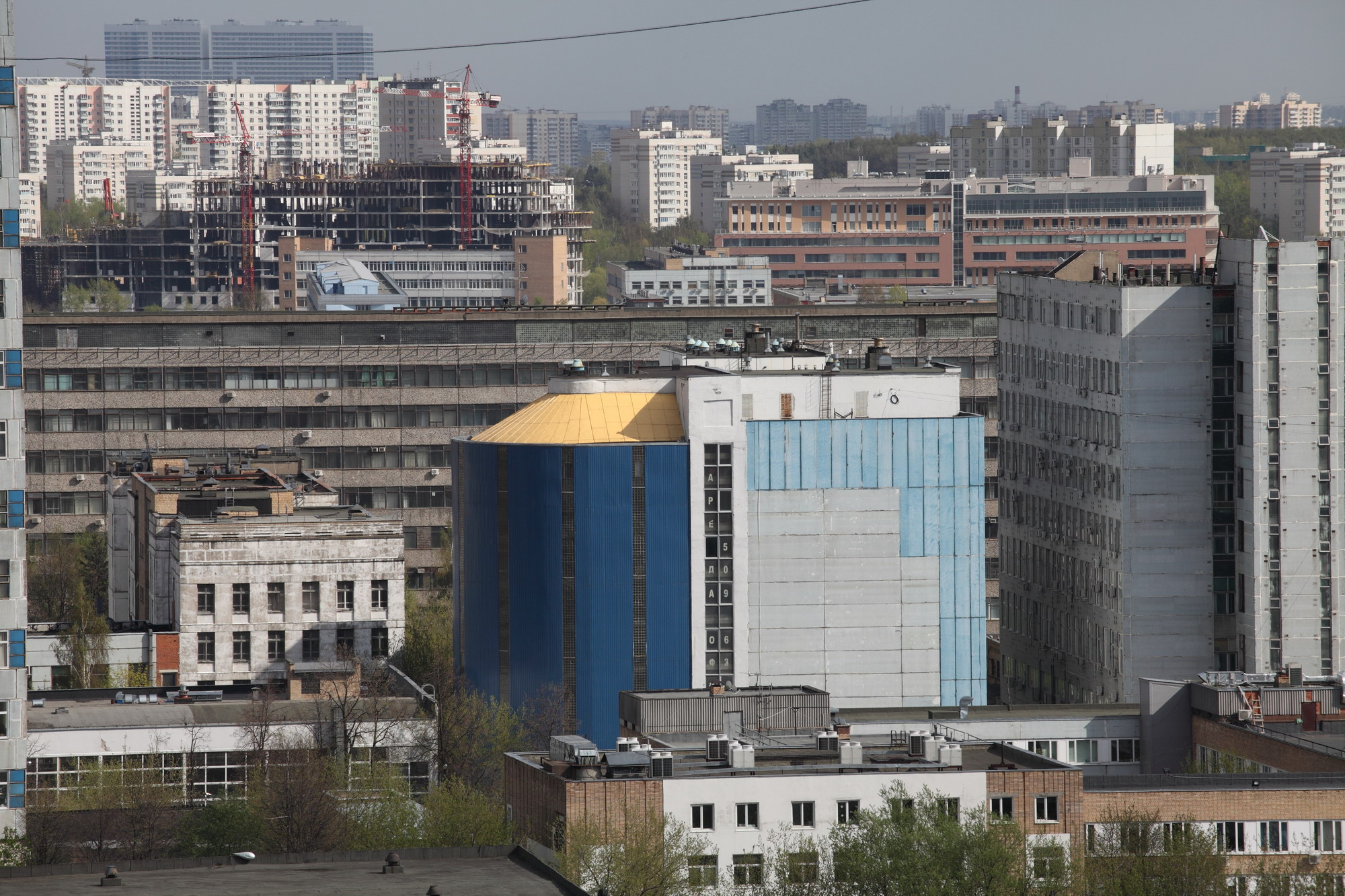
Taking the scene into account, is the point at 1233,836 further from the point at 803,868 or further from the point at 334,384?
the point at 334,384

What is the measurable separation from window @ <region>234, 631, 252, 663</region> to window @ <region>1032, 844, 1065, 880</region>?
5127 centimetres

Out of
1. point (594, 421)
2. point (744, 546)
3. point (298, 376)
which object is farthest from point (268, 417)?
point (744, 546)

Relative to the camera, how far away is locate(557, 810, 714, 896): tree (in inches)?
2349

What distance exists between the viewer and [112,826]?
7906cm

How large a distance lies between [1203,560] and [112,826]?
47058 millimetres

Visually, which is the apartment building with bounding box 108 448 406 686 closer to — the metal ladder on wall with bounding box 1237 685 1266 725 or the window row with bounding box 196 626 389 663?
the window row with bounding box 196 626 389 663

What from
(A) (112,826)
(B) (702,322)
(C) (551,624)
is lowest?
(A) (112,826)

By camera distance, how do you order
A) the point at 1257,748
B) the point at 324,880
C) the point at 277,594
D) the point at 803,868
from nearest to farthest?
the point at 324,880 → the point at 803,868 → the point at 1257,748 → the point at 277,594

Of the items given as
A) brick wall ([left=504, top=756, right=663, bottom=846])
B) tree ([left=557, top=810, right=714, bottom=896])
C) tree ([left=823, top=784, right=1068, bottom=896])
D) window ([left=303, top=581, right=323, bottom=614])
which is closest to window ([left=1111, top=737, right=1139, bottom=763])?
tree ([left=823, top=784, right=1068, bottom=896])

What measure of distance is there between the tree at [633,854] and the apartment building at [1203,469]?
129ft

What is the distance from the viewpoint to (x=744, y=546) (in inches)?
3637

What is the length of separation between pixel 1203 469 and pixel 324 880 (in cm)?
5556

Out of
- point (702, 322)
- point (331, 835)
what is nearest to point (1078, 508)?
point (331, 835)

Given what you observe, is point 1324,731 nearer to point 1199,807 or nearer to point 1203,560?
point 1199,807
